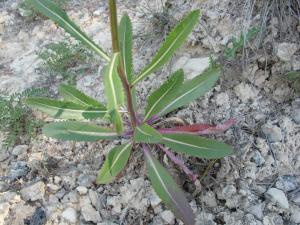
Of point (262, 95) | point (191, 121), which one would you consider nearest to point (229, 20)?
point (262, 95)

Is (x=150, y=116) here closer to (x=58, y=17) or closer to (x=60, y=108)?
(x=60, y=108)

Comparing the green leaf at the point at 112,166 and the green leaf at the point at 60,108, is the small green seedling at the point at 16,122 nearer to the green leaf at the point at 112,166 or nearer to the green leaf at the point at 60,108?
the green leaf at the point at 60,108

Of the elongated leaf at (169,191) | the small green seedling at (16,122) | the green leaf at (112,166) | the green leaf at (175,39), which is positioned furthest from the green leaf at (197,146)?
the small green seedling at (16,122)

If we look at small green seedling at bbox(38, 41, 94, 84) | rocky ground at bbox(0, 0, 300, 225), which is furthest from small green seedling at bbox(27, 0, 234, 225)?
small green seedling at bbox(38, 41, 94, 84)

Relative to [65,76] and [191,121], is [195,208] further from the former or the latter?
[65,76]

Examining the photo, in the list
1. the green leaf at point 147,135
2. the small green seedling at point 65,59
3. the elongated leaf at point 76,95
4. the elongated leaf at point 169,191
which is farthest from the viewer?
the small green seedling at point 65,59
